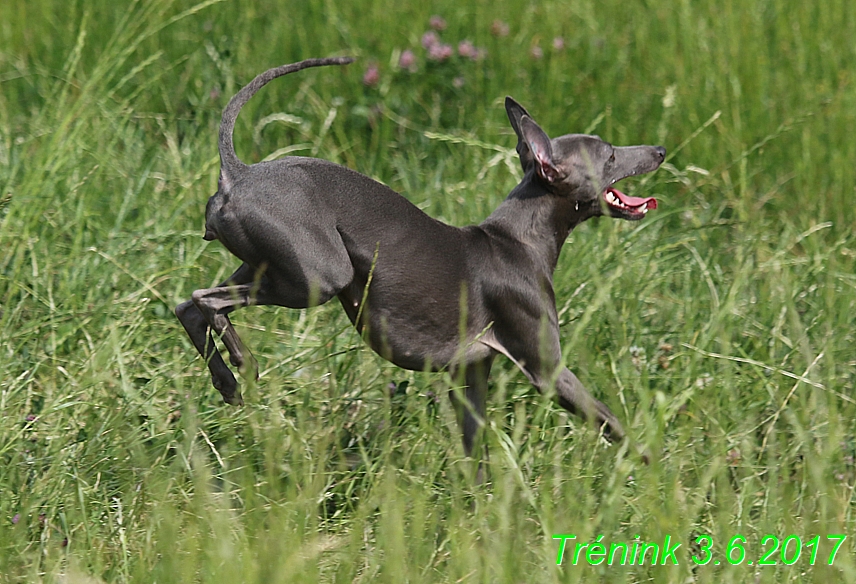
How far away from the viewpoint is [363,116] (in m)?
5.73

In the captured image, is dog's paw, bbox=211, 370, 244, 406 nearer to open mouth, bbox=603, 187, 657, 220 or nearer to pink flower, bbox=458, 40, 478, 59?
open mouth, bbox=603, 187, 657, 220

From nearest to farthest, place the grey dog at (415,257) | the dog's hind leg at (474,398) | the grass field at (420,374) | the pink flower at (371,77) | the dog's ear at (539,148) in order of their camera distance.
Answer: the grass field at (420,374) < the grey dog at (415,257) < the dog's ear at (539,148) < the dog's hind leg at (474,398) < the pink flower at (371,77)

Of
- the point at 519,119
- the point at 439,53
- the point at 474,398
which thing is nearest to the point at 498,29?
the point at 439,53

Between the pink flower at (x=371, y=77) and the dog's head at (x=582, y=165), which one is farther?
the pink flower at (x=371, y=77)

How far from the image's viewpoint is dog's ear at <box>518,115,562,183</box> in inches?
140

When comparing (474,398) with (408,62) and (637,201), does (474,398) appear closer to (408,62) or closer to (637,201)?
(637,201)

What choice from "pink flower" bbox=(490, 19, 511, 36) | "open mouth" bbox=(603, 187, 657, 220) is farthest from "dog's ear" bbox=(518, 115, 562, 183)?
"pink flower" bbox=(490, 19, 511, 36)

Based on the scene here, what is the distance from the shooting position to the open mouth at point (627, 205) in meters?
3.61

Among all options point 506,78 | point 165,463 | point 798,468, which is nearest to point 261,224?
point 165,463

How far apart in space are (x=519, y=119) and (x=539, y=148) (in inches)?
4.4

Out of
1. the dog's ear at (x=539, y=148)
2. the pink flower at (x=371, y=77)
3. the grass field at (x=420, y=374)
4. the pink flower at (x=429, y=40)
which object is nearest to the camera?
the grass field at (x=420, y=374)

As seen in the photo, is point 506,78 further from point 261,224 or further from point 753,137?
point 261,224

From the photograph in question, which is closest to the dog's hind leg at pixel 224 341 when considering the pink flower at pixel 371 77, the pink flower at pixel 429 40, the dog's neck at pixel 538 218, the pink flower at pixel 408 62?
the dog's neck at pixel 538 218

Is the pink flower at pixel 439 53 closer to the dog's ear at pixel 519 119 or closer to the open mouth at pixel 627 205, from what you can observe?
the dog's ear at pixel 519 119
